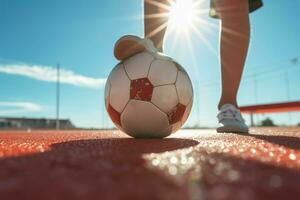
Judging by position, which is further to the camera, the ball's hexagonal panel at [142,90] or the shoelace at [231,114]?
the shoelace at [231,114]

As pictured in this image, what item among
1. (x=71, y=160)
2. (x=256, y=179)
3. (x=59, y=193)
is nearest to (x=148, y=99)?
(x=71, y=160)

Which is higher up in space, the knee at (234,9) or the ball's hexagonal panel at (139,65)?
the knee at (234,9)

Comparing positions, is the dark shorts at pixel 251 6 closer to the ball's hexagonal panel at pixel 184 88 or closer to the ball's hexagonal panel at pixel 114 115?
the ball's hexagonal panel at pixel 184 88

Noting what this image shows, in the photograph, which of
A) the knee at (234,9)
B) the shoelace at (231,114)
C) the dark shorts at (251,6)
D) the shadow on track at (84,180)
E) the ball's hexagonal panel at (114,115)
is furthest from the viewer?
the dark shorts at (251,6)

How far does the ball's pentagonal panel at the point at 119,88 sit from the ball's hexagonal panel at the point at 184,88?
0.28 m

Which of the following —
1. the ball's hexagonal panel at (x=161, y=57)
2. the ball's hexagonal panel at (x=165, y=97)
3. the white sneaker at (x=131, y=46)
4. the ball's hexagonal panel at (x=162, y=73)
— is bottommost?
the ball's hexagonal panel at (x=165, y=97)

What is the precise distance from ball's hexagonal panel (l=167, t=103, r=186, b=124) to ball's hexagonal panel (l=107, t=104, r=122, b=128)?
0.29m

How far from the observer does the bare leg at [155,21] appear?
244 centimetres

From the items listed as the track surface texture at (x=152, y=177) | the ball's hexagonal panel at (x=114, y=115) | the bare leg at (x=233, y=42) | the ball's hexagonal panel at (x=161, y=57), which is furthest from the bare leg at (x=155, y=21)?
the track surface texture at (x=152, y=177)

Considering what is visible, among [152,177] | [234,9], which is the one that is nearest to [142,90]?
[152,177]

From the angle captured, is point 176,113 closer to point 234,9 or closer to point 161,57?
point 161,57

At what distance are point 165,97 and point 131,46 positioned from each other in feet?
1.22

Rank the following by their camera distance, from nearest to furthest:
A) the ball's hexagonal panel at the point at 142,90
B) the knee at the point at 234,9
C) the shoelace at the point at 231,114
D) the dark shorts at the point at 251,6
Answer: the ball's hexagonal panel at the point at 142,90 → the shoelace at the point at 231,114 → the knee at the point at 234,9 → the dark shorts at the point at 251,6

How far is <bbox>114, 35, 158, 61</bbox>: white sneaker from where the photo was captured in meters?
1.98
